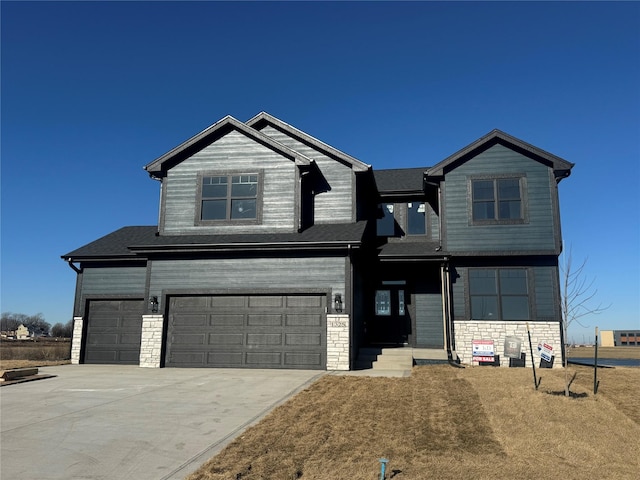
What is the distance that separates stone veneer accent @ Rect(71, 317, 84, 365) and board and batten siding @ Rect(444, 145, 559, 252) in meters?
14.3

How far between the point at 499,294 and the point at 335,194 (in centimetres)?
695

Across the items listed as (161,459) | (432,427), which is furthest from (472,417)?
(161,459)

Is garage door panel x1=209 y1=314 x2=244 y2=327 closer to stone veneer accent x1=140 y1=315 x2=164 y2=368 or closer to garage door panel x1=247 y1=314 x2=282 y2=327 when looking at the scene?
garage door panel x1=247 y1=314 x2=282 y2=327

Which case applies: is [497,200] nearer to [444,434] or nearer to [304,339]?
[304,339]

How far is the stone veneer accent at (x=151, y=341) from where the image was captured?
14859mm

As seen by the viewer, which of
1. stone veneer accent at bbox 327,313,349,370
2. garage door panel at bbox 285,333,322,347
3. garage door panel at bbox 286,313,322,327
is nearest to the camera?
stone veneer accent at bbox 327,313,349,370

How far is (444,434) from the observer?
22.7 feet

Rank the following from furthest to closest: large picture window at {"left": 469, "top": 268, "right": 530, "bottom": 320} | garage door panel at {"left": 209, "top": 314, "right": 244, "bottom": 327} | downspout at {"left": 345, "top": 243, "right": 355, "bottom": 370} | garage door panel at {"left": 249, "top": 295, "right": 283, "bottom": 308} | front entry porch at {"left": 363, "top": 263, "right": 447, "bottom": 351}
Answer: front entry porch at {"left": 363, "top": 263, "right": 447, "bottom": 351}
large picture window at {"left": 469, "top": 268, "right": 530, "bottom": 320}
garage door panel at {"left": 209, "top": 314, "right": 244, "bottom": 327}
garage door panel at {"left": 249, "top": 295, "right": 283, "bottom": 308}
downspout at {"left": 345, "top": 243, "right": 355, "bottom": 370}

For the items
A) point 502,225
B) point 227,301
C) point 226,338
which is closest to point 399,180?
point 502,225

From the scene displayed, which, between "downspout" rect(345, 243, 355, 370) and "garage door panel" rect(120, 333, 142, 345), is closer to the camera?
"downspout" rect(345, 243, 355, 370)

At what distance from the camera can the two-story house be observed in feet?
47.2

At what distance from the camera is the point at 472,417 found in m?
7.84

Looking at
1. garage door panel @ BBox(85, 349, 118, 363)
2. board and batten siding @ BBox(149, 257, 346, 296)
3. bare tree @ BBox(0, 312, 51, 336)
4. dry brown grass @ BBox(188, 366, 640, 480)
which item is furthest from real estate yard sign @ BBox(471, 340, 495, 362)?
bare tree @ BBox(0, 312, 51, 336)

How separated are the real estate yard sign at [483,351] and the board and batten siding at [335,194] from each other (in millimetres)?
6232
